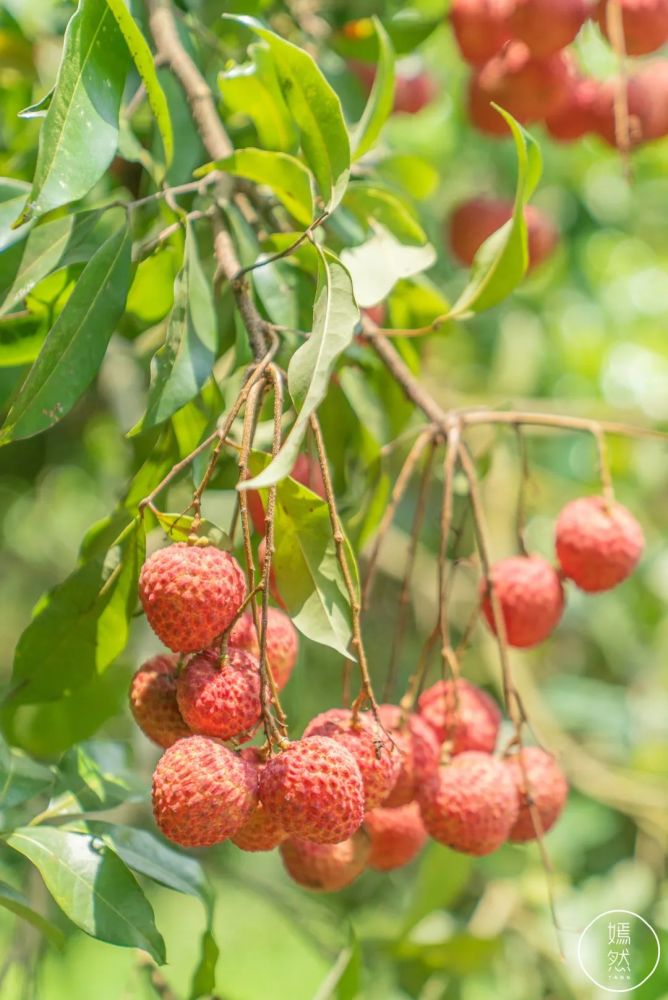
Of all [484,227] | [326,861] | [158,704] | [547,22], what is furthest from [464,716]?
[484,227]

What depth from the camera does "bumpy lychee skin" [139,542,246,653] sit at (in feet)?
2.53

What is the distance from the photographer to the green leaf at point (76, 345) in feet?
2.76

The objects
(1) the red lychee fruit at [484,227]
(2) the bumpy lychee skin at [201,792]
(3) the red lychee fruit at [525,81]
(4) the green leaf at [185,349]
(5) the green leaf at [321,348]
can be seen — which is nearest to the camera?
(5) the green leaf at [321,348]

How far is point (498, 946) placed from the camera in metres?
1.50

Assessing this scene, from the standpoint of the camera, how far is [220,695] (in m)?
0.78

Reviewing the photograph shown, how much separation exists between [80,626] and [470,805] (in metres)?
0.37

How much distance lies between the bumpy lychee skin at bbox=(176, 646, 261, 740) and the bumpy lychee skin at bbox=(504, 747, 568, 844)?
0.34 metres

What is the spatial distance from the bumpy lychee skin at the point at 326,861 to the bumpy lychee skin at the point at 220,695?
22 cm

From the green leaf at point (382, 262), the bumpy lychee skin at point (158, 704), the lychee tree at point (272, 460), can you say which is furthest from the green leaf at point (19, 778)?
the green leaf at point (382, 262)

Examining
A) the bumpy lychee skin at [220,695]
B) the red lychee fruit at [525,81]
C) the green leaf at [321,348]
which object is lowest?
the bumpy lychee skin at [220,695]

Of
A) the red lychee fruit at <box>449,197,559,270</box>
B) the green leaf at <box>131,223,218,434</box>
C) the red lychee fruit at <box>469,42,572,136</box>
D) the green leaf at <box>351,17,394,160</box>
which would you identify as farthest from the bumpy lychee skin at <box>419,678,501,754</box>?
the red lychee fruit at <box>449,197,559,270</box>

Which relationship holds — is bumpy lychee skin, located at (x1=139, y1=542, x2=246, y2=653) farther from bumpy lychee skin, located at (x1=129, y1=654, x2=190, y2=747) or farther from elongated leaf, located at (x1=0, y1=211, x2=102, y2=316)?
elongated leaf, located at (x1=0, y1=211, x2=102, y2=316)

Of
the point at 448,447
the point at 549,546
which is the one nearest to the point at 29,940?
the point at 448,447

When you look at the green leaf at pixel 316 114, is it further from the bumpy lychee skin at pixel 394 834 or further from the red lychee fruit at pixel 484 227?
the red lychee fruit at pixel 484 227
